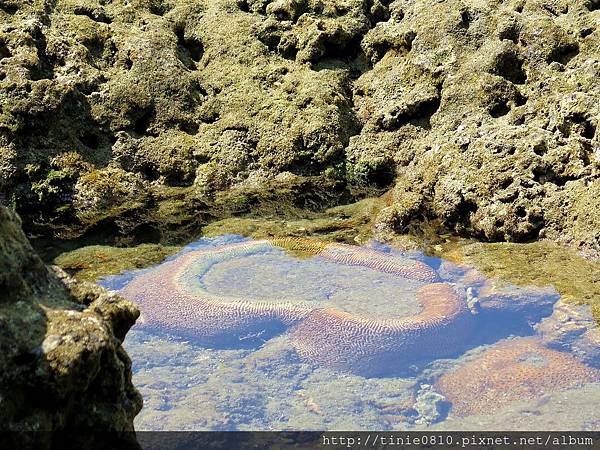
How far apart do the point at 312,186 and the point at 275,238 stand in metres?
3.02

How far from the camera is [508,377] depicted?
8.38 metres

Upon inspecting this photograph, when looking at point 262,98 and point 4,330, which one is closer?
point 4,330

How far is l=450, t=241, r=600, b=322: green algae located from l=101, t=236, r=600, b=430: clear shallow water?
29 cm

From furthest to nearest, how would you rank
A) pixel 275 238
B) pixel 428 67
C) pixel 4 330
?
pixel 428 67
pixel 275 238
pixel 4 330

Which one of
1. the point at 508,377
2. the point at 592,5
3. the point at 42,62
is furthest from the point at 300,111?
the point at 508,377

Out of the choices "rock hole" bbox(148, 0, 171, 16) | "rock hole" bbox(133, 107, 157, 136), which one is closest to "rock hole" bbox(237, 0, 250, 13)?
"rock hole" bbox(148, 0, 171, 16)

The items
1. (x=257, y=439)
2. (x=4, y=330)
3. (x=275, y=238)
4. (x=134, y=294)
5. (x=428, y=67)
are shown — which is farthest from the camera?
(x=428, y=67)

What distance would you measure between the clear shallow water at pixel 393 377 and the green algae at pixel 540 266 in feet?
0.94

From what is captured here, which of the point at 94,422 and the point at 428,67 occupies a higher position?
the point at 428,67

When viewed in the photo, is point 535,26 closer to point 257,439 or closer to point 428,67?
point 428,67

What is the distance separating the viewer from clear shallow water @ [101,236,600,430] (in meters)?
7.66

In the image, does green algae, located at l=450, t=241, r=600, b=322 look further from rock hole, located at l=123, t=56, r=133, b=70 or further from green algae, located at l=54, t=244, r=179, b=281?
rock hole, located at l=123, t=56, r=133, b=70

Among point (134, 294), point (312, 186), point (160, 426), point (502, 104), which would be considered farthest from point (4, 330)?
point (502, 104)

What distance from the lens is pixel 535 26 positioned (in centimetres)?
1612
